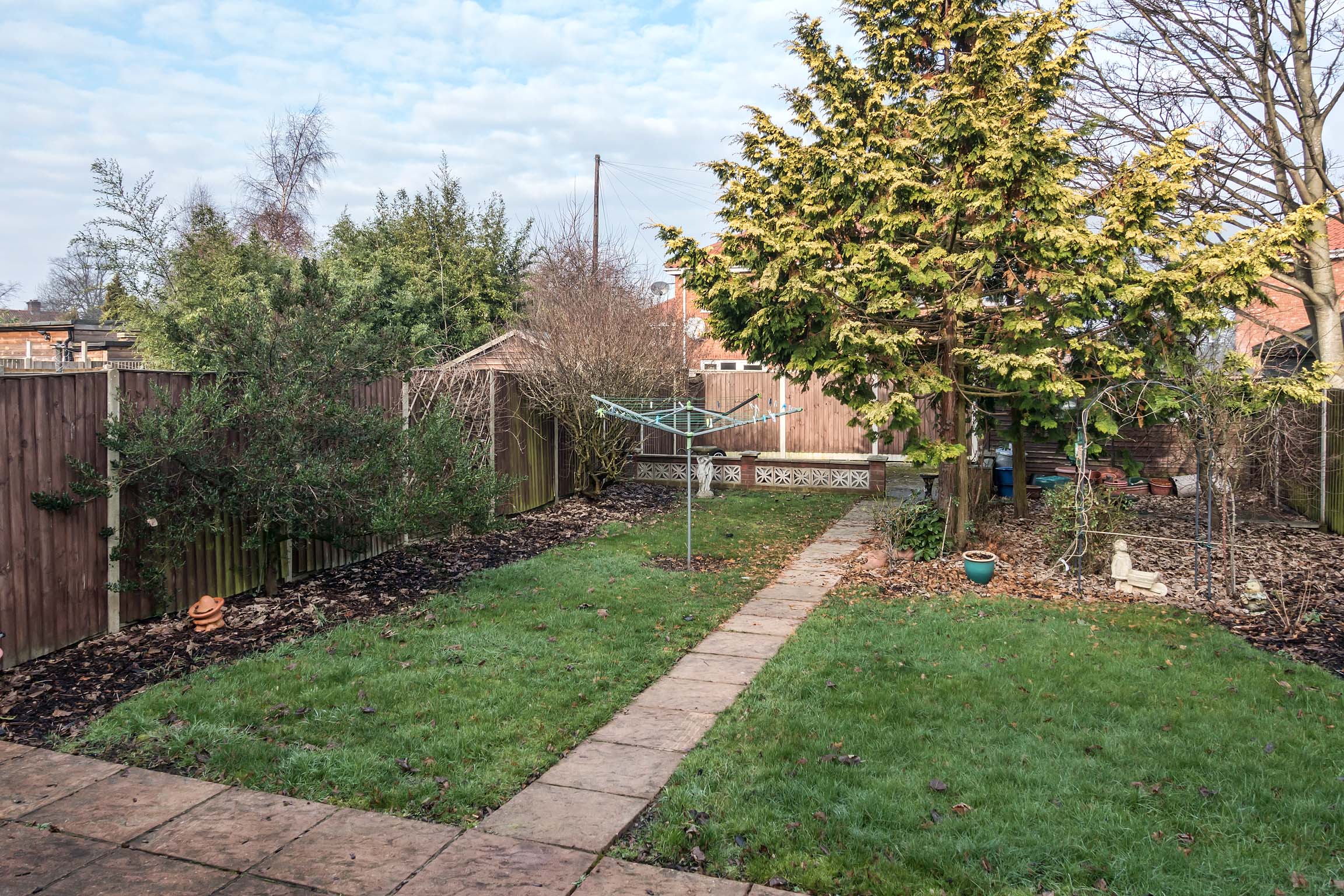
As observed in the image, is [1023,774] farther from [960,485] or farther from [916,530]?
[960,485]

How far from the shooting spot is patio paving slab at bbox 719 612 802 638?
682 cm

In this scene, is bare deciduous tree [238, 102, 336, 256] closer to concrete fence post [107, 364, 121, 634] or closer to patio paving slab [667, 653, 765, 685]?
concrete fence post [107, 364, 121, 634]

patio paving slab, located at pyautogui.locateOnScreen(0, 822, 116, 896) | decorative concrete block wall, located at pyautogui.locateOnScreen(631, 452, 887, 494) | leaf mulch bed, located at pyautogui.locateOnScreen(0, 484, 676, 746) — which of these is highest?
decorative concrete block wall, located at pyautogui.locateOnScreen(631, 452, 887, 494)

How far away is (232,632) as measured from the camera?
636 centimetres

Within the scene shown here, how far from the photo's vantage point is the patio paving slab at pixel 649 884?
123 inches

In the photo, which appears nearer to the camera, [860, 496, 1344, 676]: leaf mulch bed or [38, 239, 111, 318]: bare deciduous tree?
[860, 496, 1344, 676]: leaf mulch bed

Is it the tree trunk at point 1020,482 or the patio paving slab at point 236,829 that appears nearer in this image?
the patio paving slab at point 236,829

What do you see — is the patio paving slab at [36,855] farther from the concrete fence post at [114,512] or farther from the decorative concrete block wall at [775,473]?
the decorative concrete block wall at [775,473]

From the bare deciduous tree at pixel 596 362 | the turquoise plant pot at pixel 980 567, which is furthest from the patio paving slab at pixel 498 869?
the bare deciduous tree at pixel 596 362

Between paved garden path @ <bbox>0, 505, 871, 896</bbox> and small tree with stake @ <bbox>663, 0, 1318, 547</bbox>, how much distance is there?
18.8 feet

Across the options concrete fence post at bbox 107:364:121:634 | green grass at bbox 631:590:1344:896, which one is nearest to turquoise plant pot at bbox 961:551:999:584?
green grass at bbox 631:590:1344:896

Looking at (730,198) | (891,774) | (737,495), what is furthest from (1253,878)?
(737,495)

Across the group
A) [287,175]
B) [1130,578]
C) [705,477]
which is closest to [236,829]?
[1130,578]

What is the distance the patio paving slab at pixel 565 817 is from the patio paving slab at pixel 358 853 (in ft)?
0.83
